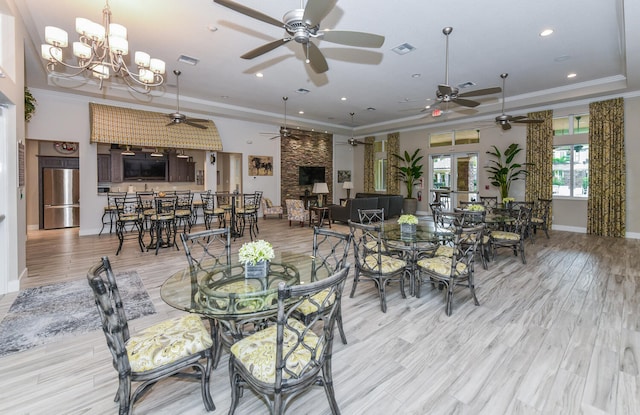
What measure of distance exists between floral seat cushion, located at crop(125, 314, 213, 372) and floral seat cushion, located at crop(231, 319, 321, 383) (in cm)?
25

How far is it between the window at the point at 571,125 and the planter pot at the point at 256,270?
31.1 feet

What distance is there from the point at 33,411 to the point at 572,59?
8.58 m

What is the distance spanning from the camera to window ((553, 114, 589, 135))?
7.89m

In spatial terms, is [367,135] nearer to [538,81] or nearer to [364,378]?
[538,81]

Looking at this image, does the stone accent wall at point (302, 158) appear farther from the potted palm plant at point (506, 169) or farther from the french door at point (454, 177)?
the potted palm plant at point (506, 169)

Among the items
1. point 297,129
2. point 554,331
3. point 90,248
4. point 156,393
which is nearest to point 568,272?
point 554,331

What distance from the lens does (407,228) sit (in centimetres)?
398

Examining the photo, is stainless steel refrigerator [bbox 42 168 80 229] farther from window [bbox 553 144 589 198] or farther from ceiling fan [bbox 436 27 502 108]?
window [bbox 553 144 589 198]

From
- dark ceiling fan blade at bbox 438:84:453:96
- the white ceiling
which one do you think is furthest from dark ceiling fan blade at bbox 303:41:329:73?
dark ceiling fan blade at bbox 438:84:453:96

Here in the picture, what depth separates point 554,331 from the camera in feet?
9.32

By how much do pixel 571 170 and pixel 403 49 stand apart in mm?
6318

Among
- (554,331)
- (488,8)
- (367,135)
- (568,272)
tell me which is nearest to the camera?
(554,331)

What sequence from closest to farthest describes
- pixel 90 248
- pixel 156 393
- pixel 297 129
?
pixel 156 393 → pixel 90 248 → pixel 297 129

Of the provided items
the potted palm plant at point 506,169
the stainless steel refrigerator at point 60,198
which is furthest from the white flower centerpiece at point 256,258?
the stainless steel refrigerator at point 60,198
